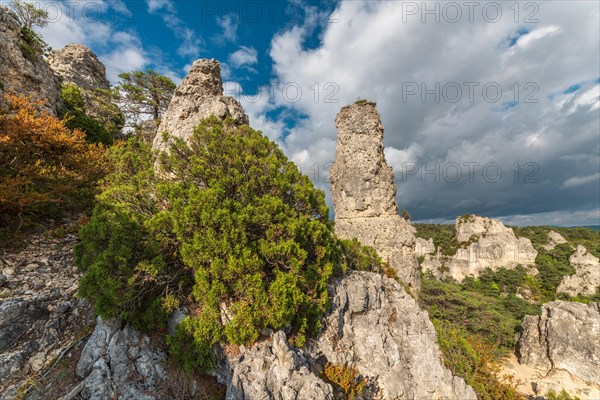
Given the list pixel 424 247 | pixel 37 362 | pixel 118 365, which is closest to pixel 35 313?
pixel 37 362

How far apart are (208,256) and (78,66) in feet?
127

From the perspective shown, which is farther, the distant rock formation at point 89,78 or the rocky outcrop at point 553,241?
the rocky outcrop at point 553,241

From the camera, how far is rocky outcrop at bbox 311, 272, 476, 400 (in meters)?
9.40

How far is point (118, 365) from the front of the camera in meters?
6.44

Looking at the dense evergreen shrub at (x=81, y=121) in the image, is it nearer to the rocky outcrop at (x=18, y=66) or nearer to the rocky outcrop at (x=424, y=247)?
the rocky outcrop at (x=18, y=66)

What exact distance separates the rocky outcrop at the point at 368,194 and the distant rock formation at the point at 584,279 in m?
47.6

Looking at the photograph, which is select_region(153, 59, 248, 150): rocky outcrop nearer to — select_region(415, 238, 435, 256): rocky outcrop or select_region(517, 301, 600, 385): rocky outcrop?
select_region(517, 301, 600, 385): rocky outcrop

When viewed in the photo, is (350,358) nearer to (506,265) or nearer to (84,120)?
(84,120)

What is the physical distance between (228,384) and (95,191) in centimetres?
1202

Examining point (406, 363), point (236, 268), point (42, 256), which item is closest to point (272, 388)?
point (236, 268)

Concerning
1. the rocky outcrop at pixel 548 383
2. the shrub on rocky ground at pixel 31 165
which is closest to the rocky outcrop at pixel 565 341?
the rocky outcrop at pixel 548 383

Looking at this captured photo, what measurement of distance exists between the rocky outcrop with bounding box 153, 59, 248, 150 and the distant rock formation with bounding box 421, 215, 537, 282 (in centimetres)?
5738

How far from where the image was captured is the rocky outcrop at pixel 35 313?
633 centimetres

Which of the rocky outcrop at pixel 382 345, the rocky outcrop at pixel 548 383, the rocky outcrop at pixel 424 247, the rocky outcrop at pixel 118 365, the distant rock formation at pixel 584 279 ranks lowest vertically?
the rocky outcrop at pixel 548 383
